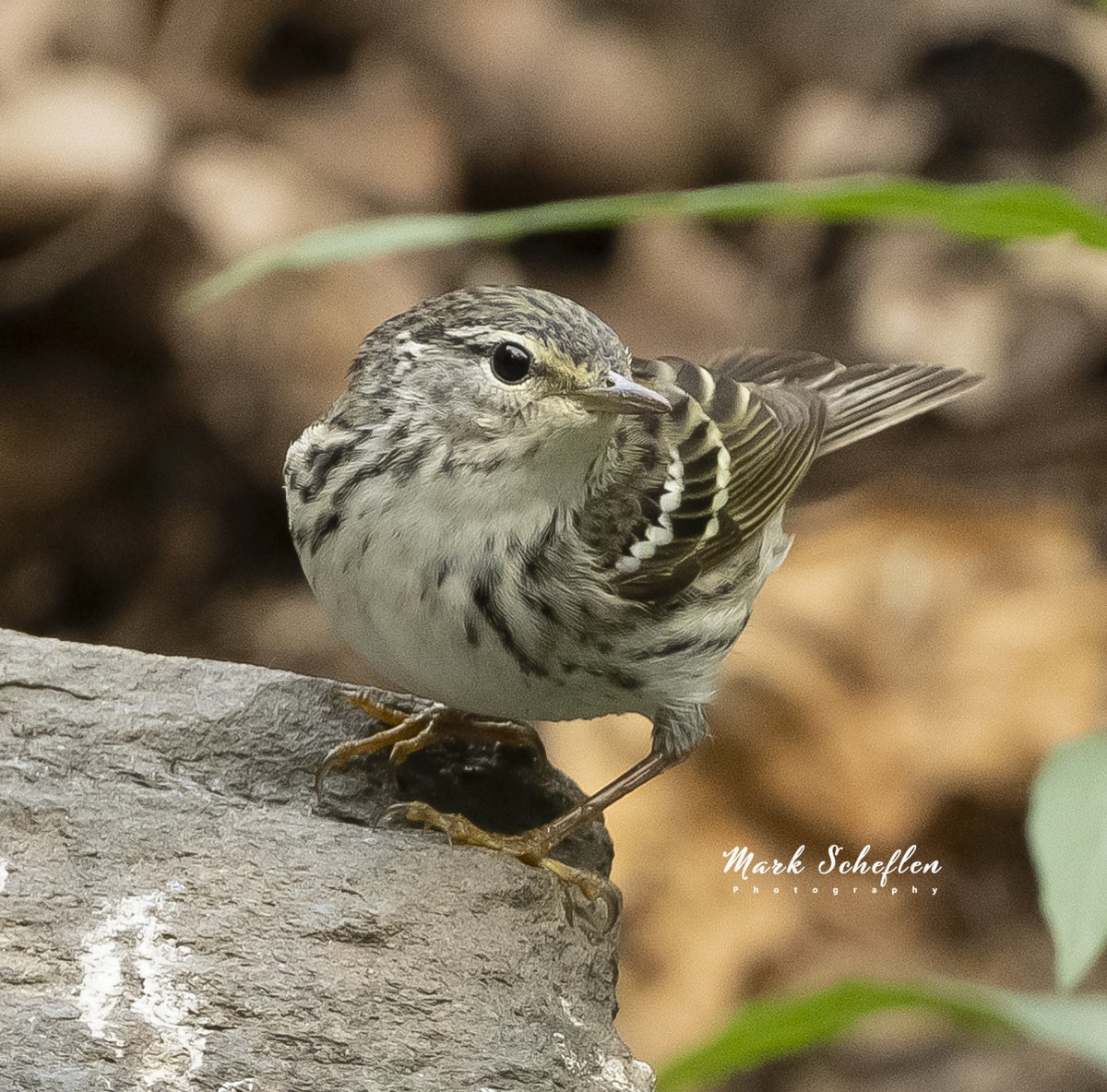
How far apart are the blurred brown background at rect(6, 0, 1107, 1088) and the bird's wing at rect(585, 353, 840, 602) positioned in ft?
5.49

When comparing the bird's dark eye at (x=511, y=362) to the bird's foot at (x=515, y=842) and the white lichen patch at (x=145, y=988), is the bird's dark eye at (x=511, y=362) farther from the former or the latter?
the white lichen patch at (x=145, y=988)

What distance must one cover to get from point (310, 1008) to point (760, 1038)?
0.90 metres

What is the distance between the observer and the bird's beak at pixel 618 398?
332cm

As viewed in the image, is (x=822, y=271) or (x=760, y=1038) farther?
(x=822, y=271)

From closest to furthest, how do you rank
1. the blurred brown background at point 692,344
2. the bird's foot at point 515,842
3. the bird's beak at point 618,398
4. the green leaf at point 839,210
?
the green leaf at point 839,210, the bird's beak at point 618,398, the bird's foot at point 515,842, the blurred brown background at point 692,344

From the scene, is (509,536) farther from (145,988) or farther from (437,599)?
(145,988)

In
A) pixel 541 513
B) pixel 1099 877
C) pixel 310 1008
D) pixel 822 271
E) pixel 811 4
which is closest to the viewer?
pixel 1099 877

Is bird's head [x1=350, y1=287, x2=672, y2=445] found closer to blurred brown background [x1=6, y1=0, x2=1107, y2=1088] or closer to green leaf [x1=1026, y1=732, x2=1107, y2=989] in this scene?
green leaf [x1=1026, y1=732, x2=1107, y2=989]

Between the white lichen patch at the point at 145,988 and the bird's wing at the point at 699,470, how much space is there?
112 centimetres

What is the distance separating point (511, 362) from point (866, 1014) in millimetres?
1351

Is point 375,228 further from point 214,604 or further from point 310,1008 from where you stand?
point 214,604

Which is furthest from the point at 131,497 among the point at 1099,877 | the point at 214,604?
the point at 1099,877

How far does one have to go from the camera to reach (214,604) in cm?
690

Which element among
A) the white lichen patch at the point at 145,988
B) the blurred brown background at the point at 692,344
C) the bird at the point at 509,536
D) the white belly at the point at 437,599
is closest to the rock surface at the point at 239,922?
the white lichen patch at the point at 145,988
